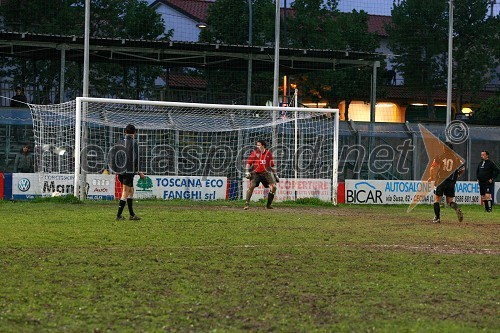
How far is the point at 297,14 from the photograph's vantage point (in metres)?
46.3

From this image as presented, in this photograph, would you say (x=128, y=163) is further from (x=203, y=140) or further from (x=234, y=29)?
(x=234, y=29)

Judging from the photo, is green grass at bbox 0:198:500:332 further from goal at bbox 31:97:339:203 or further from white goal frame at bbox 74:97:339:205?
goal at bbox 31:97:339:203

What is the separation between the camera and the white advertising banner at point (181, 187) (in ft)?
97.0

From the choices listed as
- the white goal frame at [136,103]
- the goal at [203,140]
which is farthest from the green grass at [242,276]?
the goal at [203,140]

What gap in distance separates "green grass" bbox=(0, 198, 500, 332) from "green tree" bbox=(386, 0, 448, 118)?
2873 cm

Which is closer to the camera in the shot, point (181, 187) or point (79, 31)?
point (181, 187)

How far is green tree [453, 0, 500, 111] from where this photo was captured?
164 ft

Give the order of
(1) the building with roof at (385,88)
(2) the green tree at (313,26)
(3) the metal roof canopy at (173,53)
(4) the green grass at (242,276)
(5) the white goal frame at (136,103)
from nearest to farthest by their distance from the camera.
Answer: (4) the green grass at (242,276), (5) the white goal frame at (136,103), (3) the metal roof canopy at (173,53), (2) the green tree at (313,26), (1) the building with roof at (385,88)

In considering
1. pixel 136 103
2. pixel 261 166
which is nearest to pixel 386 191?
pixel 261 166

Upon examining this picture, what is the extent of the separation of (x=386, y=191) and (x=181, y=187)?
738 centimetres

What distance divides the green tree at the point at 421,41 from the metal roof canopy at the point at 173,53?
293 inches

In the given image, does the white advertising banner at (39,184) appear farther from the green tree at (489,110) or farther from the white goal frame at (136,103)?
the green tree at (489,110)

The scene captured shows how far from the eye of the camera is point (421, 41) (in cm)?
4900

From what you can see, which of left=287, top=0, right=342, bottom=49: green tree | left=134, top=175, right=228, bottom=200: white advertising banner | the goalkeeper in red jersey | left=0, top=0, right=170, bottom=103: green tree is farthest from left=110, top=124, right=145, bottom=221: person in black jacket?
left=287, top=0, right=342, bottom=49: green tree
